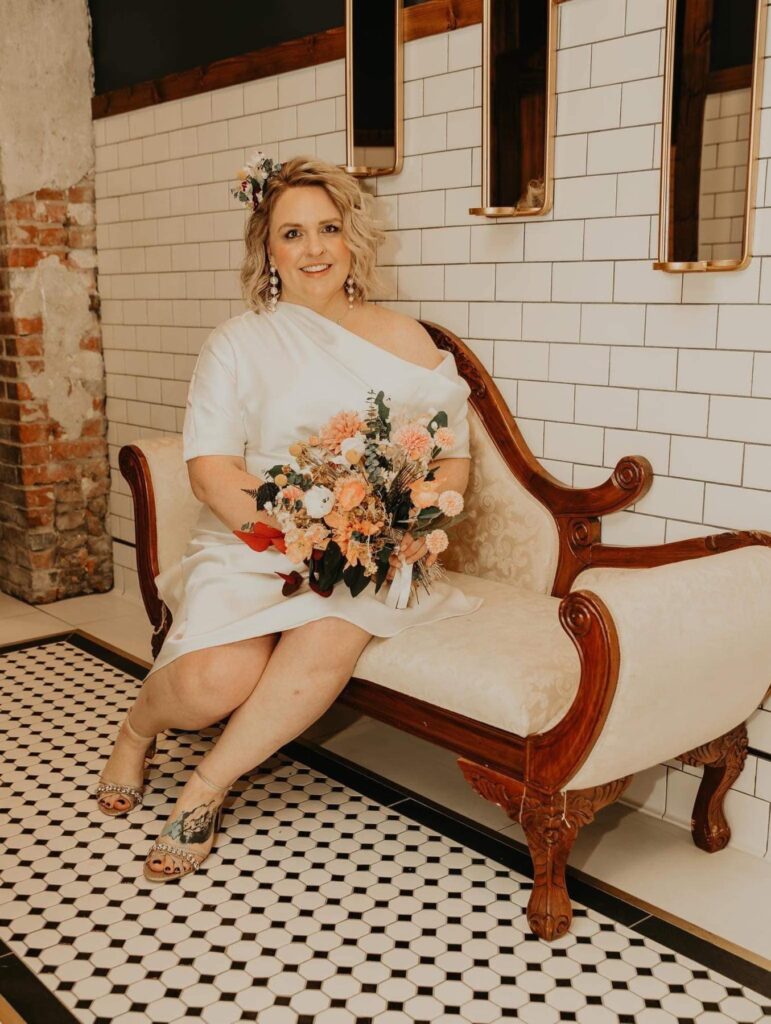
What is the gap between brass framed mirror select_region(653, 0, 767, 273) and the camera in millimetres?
2594

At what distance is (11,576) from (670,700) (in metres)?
3.80

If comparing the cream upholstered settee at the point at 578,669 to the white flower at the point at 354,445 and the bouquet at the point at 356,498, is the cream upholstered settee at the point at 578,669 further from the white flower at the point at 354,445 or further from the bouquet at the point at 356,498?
the white flower at the point at 354,445

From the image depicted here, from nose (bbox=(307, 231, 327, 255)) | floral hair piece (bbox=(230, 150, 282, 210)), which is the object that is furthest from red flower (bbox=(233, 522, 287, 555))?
floral hair piece (bbox=(230, 150, 282, 210))

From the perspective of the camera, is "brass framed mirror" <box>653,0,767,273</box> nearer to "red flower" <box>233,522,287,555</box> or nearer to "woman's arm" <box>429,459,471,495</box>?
"woman's arm" <box>429,459,471,495</box>

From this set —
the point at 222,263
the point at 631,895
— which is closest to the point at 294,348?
the point at 222,263

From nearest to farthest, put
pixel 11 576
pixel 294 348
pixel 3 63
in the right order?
pixel 294 348, pixel 3 63, pixel 11 576

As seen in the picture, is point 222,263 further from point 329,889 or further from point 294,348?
point 329,889

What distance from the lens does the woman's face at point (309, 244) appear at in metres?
3.23

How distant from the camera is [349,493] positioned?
101 inches

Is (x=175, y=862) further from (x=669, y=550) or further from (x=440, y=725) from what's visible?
(x=669, y=550)

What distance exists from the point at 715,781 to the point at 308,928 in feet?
3.60

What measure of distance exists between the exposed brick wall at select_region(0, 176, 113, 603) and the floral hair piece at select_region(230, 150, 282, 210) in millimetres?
2009

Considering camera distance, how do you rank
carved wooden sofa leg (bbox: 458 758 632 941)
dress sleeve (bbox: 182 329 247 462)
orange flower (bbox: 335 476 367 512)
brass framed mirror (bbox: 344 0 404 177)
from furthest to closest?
1. brass framed mirror (bbox: 344 0 404 177)
2. dress sleeve (bbox: 182 329 247 462)
3. orange flower (bbox: 335 476 367 512)
4. carved wooden sofa leg (bbox: 458 758 632 941)

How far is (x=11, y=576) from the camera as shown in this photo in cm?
533
